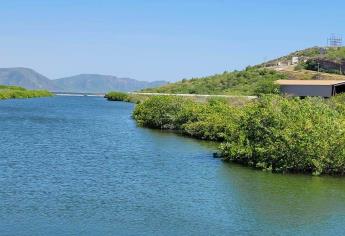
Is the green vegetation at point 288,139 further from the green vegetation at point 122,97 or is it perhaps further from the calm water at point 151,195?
the green vegetation at point 122,97

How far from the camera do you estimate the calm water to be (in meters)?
24.4

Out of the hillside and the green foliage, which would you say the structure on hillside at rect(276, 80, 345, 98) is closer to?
the hillside

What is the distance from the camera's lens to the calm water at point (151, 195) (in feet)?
80.0

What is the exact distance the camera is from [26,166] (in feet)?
123

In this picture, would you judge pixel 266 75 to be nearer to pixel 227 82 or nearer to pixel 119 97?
pixel 227 82

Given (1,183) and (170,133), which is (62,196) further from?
(170,133)

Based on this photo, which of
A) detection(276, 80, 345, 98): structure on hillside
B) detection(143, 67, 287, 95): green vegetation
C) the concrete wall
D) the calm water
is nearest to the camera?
the calm water

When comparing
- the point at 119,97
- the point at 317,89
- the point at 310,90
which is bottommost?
the point at 119,97

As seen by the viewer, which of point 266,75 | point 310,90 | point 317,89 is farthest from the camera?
point 266,75

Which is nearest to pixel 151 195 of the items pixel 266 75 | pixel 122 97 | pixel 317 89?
pixel 317 89

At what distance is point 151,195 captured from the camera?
30156 millimetres

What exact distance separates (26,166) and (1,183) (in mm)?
5909

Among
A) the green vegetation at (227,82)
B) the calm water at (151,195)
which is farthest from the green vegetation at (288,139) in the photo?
the green vegetation at (227,82)

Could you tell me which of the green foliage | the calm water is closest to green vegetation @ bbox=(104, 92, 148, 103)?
the green foliage
